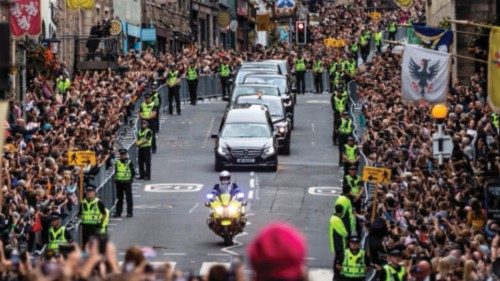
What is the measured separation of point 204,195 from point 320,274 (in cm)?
1015

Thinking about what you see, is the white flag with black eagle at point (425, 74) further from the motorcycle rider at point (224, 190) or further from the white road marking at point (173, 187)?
the white road marking at point (173, 187)

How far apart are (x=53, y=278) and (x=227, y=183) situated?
23.0 meters

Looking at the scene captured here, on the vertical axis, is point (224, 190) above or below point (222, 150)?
below

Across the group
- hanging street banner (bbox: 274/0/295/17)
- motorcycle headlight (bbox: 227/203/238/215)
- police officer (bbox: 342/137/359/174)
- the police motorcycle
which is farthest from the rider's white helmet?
hanging street banner (bbox: 274/0/295/17)

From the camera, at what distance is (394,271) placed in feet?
82.3

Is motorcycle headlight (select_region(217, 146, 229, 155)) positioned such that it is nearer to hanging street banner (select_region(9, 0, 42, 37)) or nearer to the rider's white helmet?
hanging street banner (select_region(9, 0, 42, 37))

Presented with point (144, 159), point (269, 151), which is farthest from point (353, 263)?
point (269, 151)

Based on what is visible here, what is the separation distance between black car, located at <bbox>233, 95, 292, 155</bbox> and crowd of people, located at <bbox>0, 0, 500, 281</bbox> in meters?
2.30

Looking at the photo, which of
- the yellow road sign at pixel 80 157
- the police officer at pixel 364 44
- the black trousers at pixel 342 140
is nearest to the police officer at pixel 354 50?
the police officer at pixel 364 44

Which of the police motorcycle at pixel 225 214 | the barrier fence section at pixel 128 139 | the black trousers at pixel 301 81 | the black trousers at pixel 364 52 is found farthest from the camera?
the black trousers at pixel 364 52

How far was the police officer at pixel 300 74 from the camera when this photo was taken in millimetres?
69250

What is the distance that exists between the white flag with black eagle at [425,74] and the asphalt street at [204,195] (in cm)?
339

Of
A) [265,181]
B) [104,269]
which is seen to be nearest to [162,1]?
[265,181]

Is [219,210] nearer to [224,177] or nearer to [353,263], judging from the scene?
[224,177]
